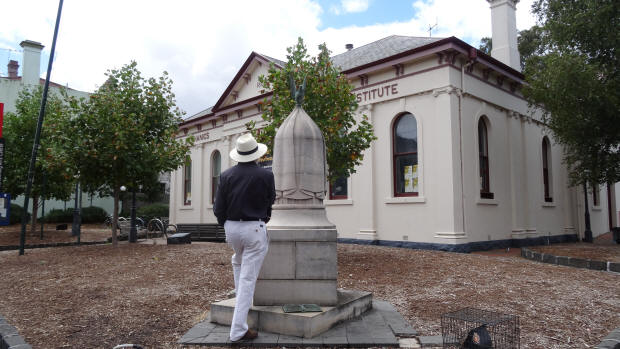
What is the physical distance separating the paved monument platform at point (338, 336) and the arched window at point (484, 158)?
1033 cm

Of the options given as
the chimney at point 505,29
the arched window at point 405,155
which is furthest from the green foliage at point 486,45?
the arched window at point 405,155

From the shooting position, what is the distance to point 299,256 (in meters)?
4.91

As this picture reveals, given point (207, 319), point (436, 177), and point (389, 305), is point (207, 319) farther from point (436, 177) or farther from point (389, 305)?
point (436, 177)

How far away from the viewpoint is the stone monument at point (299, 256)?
4.61m

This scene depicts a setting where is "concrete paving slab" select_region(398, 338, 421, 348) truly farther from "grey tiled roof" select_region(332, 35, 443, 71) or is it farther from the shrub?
the shrub

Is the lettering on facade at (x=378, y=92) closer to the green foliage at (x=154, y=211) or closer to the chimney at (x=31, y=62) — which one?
the green foliage at (x=154, y=211)

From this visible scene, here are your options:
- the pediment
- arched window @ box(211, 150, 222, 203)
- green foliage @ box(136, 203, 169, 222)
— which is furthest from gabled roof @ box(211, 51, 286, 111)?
green foliage @ box(136, 203, 169, 222)

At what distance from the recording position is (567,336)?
15.9 ft

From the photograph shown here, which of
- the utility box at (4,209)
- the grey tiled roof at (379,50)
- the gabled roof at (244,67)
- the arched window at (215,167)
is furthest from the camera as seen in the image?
the arched window at (215,167)

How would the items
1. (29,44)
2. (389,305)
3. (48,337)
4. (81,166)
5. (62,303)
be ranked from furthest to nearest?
(29,44) < (81,166) < (62,303) < (389,305) < (48,337)

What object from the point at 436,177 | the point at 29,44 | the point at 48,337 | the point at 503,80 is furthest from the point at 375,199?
the point at 29,44

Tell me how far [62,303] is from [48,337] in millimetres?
1610

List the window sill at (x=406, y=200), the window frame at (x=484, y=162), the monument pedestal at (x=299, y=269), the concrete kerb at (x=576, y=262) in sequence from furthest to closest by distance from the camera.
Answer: the window frame at (x=484, y=162)
the window sill at (x=406, y=200)
the concrete kerb at (x=576, y=262)
the monument pedestal at (x=299, y=269)

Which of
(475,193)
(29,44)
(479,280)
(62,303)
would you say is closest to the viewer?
(62,303)
